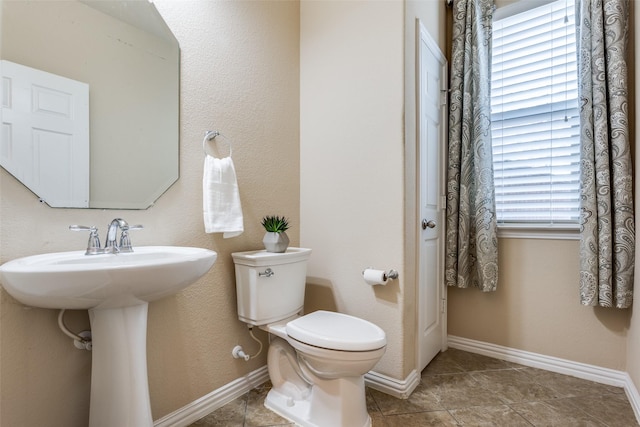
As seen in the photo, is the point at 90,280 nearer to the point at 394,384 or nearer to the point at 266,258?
the point at 266,258

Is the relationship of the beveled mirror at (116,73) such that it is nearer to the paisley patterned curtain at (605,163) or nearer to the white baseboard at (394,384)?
the white baseboard at (394,384)

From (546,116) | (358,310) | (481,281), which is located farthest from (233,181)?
(546,116)

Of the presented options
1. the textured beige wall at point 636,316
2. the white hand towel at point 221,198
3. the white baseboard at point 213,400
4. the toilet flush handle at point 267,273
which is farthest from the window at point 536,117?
the white baseboard at point 213,400

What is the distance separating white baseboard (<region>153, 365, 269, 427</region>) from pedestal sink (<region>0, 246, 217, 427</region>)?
0.32m

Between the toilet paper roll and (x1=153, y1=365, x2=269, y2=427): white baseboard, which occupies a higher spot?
the toilet paper roll

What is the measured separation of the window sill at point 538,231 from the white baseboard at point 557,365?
2.35 feet

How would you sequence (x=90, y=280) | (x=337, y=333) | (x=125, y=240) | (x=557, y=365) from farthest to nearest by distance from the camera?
(x=557, y=365) → (x=337, y=333) → (x=125, y=240) → (x=90, y=280)

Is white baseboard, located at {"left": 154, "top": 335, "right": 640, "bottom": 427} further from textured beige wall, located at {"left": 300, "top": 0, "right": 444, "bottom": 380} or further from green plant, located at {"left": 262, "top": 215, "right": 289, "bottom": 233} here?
green plant, located at {"left": 262, "top": 215, "right": 289, "bottom": 233}

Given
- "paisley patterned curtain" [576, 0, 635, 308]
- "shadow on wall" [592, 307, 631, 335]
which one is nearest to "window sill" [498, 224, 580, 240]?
"paisley patterned curtain" [576, 0, 635, 308]

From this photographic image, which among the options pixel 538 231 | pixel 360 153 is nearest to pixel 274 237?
pixel 360 153

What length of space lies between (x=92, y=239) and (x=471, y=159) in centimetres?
202

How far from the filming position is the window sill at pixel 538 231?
6.07 feet

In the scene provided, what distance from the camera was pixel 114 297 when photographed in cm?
90

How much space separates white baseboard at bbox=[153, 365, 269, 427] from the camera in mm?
1373
